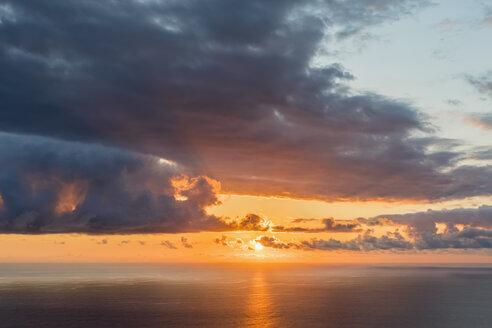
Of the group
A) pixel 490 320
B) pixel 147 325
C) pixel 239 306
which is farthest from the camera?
pixel 239 306

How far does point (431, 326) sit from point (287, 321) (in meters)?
43.1

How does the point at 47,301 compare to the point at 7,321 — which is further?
the point at 47,301

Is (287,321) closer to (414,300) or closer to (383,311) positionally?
(383,311)

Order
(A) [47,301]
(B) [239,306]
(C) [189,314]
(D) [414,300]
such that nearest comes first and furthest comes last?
(C) [189,314] < (B) [239,306] < (A) [47,301] < (D) [414,300]

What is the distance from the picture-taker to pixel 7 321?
5241 inches

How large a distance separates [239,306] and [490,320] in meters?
88.3

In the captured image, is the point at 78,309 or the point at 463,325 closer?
the point at 463,325

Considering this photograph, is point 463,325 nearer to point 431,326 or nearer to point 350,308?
point 431,326

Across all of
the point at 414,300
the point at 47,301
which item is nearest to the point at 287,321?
the point at 414,300

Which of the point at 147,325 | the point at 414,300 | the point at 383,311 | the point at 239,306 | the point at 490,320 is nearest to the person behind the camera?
the point at 147,325

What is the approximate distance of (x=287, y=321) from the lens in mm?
131250

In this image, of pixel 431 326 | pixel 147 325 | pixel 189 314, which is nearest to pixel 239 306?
pixel 189 314

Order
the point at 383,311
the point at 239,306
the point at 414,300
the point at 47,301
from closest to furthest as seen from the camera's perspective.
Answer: the point at 383,311 → the point at 239,306 → the point at 47,301 → the point at 414,300

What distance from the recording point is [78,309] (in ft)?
526
